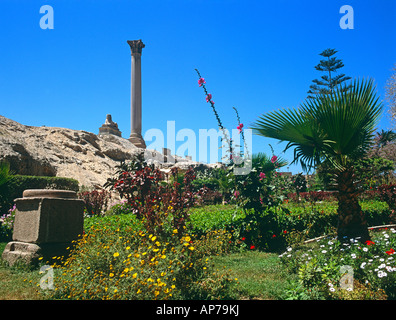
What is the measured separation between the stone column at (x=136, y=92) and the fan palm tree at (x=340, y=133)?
76.0 feet

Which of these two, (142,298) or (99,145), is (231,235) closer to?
(142,298)

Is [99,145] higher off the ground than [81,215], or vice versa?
[99,145]

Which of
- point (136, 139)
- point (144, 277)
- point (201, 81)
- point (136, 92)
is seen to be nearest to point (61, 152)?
point (136, 139)

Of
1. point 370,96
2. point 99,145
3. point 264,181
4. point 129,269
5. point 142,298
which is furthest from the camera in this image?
point 99,145

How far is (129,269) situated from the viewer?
3.73 metres

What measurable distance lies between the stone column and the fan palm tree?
76.0 ft

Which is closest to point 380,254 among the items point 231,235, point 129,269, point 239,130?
point 231,235

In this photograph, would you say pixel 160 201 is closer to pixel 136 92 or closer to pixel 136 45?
pixel 136 92

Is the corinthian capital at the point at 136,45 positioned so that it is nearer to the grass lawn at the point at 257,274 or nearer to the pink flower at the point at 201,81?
the pink flower at the point at 201,81

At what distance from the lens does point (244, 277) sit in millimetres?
4773

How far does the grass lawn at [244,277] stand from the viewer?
4109 millimetres

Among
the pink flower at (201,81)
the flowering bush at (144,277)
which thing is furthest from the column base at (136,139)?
the flowering bush at (144,277)

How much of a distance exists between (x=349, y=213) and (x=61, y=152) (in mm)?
17662

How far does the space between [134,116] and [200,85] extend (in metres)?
21.2
